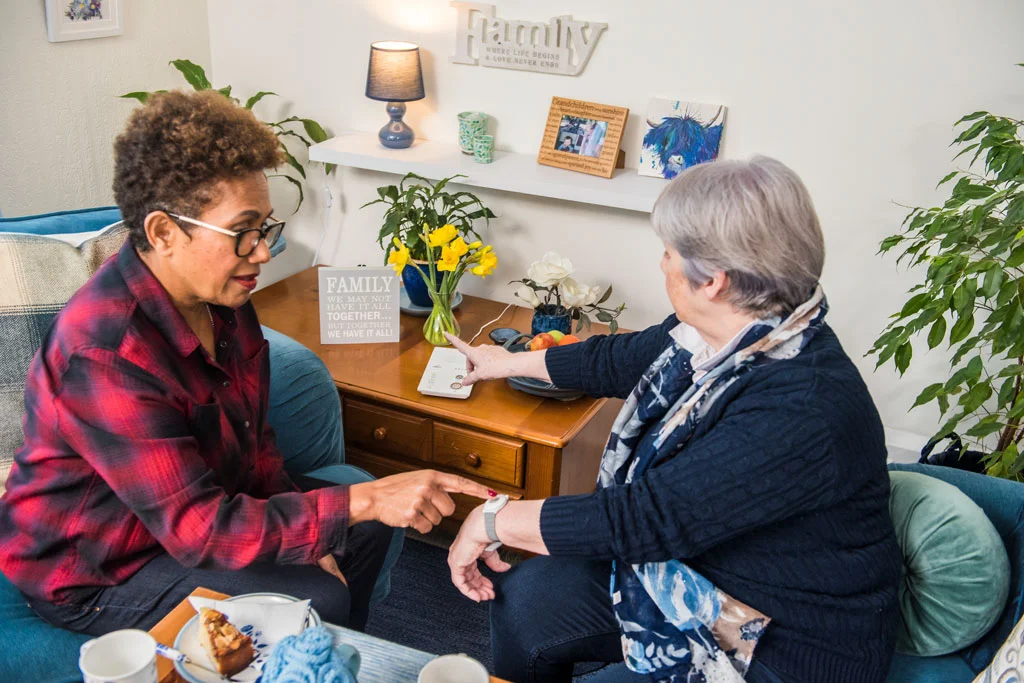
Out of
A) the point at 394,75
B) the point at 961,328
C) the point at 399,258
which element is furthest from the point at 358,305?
the point at 961,328

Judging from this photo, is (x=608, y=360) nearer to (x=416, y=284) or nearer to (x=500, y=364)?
(x=500, y=364)

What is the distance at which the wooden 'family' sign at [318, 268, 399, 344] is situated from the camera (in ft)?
7.34

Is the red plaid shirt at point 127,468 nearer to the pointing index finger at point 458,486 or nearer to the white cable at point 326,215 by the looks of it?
the pointing index finger at point 458,486

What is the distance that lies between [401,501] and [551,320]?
34.8 inches

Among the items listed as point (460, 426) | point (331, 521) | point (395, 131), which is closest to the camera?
point (331, 521)

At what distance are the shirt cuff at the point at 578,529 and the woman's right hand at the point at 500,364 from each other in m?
0.50

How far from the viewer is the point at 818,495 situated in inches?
47.9

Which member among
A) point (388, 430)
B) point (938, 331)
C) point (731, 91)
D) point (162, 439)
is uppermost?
point (731, 91)

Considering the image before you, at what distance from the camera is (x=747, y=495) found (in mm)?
1214

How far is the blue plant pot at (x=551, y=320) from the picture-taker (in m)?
2.24

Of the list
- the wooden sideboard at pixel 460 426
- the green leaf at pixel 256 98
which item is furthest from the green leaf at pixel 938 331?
the green leaf at pixel 256 98

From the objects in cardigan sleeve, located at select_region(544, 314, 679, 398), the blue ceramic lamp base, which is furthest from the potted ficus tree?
cardigan sleeve, located at select_region(544, 314, 679, 398)

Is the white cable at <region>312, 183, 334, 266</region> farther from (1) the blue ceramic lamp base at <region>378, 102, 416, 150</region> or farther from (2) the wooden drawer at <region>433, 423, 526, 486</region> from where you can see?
(2) the wooden drawer at <region>433, 423, 526, 486</region>

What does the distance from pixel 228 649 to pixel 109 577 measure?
358 mm
